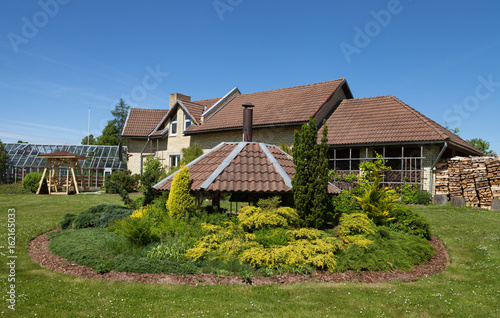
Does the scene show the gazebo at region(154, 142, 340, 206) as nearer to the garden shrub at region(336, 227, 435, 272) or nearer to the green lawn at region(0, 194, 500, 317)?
the garden shrub at region(336, 227, 435, 272)

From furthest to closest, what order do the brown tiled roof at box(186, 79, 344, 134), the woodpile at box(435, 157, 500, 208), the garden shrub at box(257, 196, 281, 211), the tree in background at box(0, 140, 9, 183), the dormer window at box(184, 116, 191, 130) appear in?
1. the tree in background at box(0, 140, 9, 183)
2. the dormer window at box(184, 116, 191, 130)
3. the brown tiled roof at box(186, 79, 344, 134)
4. the woodpile at box(435, 157, 500, 208)
5. the garden shrub at box(257, 196, 281, 211)

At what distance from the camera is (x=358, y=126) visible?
2147cm

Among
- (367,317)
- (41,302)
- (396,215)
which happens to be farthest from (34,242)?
(396,215)

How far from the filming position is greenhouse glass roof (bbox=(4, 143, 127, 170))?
35.7 metres

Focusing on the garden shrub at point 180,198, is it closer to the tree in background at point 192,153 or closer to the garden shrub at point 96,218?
the garden shrub at point 96,218

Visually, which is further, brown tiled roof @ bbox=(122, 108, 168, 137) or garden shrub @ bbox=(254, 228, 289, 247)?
brown tiled roof @ bbox=(122, 108, 168, 137)

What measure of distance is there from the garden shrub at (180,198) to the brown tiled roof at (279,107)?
12.5 m

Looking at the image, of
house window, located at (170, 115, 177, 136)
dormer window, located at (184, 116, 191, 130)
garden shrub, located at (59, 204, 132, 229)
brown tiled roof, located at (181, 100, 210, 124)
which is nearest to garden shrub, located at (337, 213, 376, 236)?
garden shrub, located at (59, 204, 132, 229)

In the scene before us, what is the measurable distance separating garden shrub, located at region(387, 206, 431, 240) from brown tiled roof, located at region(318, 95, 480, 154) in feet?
30.0

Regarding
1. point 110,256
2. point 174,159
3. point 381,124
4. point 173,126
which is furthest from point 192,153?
point 110,256

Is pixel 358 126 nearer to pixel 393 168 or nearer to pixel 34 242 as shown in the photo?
pixel 393 168

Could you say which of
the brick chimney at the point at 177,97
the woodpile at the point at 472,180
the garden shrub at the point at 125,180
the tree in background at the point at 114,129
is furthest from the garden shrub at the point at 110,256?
the tree in background at the point at 114,129

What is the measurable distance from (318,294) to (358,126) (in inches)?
668

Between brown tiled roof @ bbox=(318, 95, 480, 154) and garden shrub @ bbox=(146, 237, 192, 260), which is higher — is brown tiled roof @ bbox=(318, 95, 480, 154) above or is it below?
above
